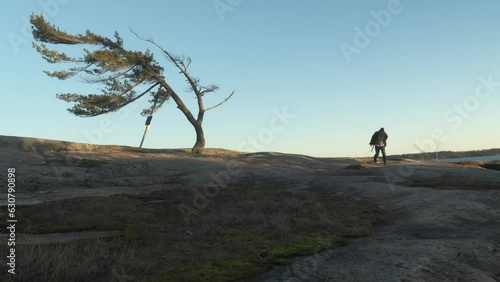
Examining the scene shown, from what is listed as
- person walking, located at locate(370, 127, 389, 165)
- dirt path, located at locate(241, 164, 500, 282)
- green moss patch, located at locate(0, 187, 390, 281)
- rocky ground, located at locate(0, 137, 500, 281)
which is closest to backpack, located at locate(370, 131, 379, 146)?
person walking, located at locate(370, 127, 389, 165)

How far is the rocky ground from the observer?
4.86 m

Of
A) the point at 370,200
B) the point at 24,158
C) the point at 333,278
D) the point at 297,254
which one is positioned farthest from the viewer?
the point at 24,158

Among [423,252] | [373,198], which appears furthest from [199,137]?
[423,252]

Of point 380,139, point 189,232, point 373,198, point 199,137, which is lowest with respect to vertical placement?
point 189,232

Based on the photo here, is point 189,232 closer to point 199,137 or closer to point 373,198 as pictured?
point 373,198

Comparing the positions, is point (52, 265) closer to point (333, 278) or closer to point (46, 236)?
point (46, 236)

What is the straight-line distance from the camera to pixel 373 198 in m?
11.7

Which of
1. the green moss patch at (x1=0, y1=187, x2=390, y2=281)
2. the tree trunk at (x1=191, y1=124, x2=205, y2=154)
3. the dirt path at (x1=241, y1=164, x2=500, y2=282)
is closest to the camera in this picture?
the dirt path at (x1=241, y1=164, x2=500, y2=282)

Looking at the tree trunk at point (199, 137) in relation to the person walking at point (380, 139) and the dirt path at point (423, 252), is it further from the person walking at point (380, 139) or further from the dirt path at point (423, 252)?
the dirt path at point (423, 252)

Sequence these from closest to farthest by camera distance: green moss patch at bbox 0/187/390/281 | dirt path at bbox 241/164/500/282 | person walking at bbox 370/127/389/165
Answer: dirt path at bbox 241/164/500/282 → green moss patch at bbox 0/187/390/281 → person walking at bbox 370/127/389/165

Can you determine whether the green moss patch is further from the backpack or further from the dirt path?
the backpack

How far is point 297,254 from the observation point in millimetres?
5758

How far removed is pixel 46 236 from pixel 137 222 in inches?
78.2

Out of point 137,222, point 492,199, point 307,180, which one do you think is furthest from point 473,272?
point 307,180
